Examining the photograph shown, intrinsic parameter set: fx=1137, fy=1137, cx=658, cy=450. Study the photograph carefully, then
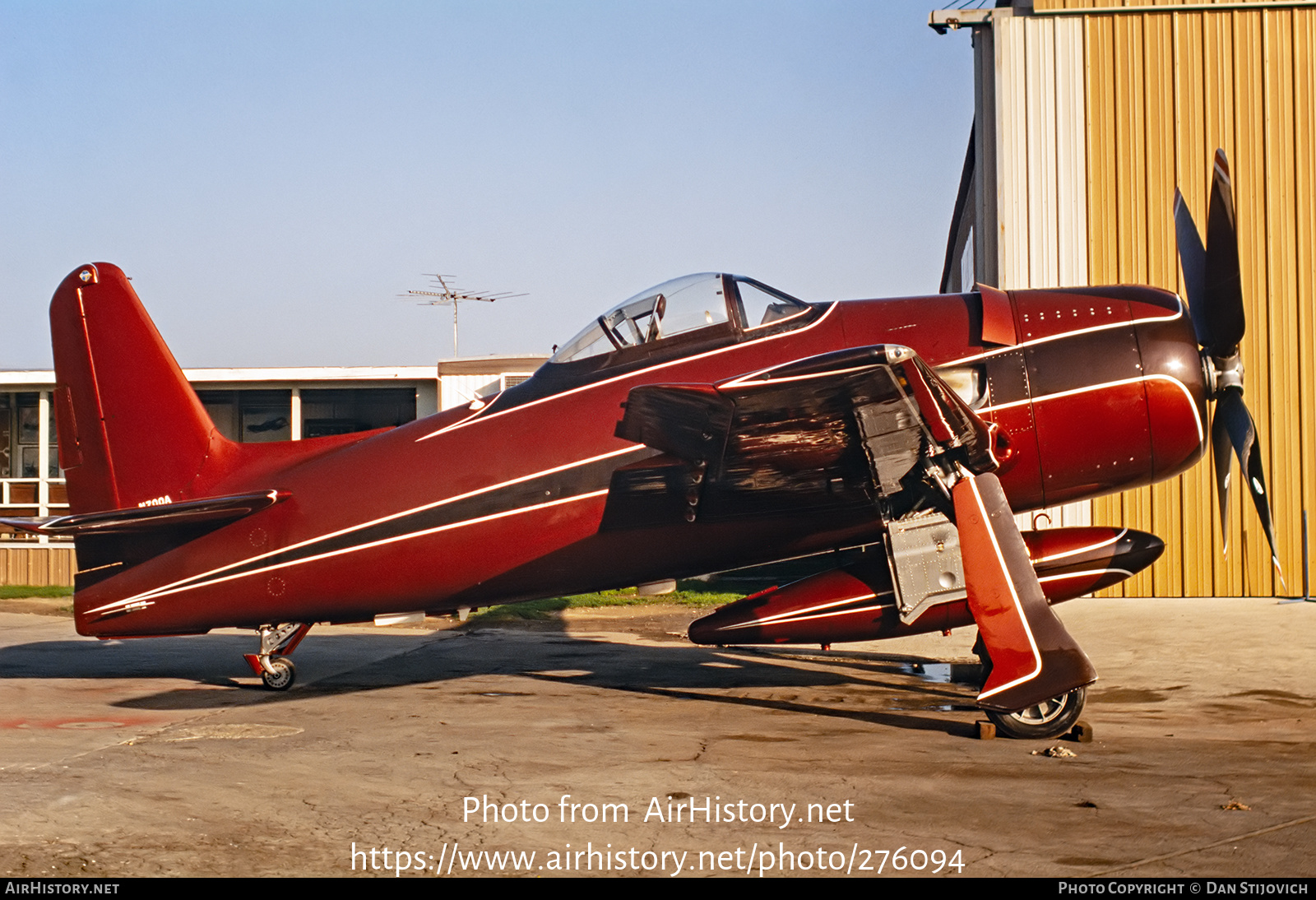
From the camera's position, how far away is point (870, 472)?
8.52m

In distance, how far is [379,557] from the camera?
956 centimetres

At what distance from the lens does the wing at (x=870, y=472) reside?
730 cm

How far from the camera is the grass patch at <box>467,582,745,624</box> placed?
18.2 metres

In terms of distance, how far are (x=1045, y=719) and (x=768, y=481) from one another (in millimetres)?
2630

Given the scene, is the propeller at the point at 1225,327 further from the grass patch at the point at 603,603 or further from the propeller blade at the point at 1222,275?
the grass patch at the point at 603,603

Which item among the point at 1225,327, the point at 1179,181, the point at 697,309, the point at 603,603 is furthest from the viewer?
the point at 603,603

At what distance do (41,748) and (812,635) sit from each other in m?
5.59

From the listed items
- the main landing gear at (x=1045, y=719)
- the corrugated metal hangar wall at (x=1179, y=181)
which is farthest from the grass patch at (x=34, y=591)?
the main landing gear at (x=1045, y=719)

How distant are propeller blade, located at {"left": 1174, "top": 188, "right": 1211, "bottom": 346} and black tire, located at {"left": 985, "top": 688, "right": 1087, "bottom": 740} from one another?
3.04 metres

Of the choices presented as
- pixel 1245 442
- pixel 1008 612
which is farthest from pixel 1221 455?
pixel 1008 612

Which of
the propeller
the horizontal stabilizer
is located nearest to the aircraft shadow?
the horizontal stabilizer

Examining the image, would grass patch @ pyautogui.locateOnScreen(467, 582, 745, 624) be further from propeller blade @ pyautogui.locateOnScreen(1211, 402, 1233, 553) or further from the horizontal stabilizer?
propeller blade @ pyautogui.locateOnScreen(1211, 402, 1233, 553)

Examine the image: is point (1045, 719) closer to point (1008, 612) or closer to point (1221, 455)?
point (1008, 612)

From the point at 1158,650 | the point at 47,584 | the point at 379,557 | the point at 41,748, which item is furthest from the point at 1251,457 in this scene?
the point at 47,584
